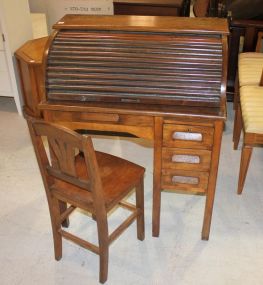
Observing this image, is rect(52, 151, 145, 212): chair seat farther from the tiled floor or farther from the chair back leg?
the tiled floor

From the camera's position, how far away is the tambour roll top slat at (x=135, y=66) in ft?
5.61

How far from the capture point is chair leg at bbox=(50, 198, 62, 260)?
5.88 feet

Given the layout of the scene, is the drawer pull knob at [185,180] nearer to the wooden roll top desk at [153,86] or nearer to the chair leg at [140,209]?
the wooden roll top desk at [153,86]

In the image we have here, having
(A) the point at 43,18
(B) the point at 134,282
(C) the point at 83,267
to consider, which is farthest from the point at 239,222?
(A) the point at 43,18

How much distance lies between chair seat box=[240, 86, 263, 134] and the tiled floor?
0.53 metres

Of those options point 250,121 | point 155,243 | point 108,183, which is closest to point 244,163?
point 250,121

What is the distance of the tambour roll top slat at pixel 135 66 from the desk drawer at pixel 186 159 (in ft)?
0.77

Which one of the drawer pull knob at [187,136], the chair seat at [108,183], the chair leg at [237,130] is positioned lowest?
the chair leg at [237,130]

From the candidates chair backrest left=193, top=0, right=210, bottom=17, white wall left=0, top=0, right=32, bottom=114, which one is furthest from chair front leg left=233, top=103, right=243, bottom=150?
chair backrest left=193, top=0, right=210, bottom=17

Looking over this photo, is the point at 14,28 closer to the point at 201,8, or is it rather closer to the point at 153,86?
the point at 153,86

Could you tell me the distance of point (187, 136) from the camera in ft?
5.69

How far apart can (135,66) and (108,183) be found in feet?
1.88

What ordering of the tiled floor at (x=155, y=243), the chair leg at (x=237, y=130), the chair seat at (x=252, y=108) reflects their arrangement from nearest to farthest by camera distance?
the tiled floor at (x=155, y=243) < the chair seat at (x=252, y=108) < the chair leg at (x=237, y=130)

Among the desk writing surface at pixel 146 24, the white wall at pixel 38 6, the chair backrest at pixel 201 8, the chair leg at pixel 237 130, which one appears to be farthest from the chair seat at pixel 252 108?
the chair backrest at pixel 201 8
